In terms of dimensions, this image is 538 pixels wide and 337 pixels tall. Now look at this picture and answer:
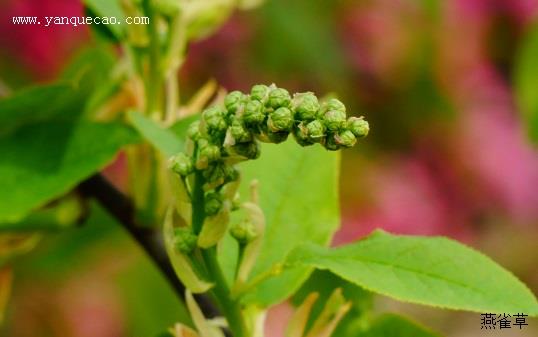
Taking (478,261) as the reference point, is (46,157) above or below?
above

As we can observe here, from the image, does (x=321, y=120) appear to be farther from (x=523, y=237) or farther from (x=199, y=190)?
(x=523, y=237)

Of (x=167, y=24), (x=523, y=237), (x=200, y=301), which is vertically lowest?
(x=200, y=301)

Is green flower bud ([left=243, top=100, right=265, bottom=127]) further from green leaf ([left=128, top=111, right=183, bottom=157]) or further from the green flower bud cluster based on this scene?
green leaf ([left=128, top=111, right=183, bottom=157])

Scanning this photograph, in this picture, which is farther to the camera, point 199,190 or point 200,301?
point 200,301

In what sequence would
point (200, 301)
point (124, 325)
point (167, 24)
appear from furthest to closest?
point (124, 325), point (167, 24), point (200, 301)

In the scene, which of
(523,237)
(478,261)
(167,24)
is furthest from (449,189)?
(478,261)

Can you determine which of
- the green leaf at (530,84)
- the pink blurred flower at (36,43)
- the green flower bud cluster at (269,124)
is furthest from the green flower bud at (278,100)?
the pink blurred flower at (36,43)

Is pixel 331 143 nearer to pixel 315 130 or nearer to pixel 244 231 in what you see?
pixel 315 130
